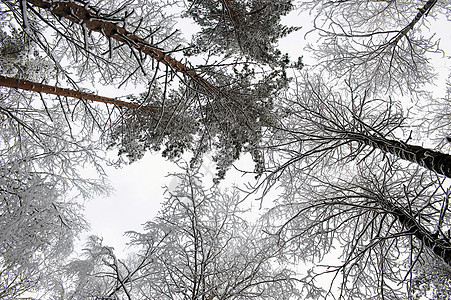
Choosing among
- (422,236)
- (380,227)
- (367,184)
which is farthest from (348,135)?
(422,236)

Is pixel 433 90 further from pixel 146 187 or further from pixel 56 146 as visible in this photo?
pixel 146 187

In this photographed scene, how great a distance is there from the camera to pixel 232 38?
14.7 feet

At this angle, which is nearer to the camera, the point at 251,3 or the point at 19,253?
the point at 19,253

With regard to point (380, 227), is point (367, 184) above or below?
above

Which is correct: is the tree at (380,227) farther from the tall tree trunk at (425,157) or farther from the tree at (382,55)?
the tree at (382,55)

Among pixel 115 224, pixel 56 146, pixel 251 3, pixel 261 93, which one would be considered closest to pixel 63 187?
pixel 56 146

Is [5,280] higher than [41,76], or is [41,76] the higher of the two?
[41,76]

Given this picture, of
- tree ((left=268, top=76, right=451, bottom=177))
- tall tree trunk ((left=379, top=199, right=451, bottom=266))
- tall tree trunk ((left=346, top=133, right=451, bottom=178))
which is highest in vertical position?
tree ((left=268, top=76, right=451, bottom=177))

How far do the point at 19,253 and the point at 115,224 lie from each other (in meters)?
45.0

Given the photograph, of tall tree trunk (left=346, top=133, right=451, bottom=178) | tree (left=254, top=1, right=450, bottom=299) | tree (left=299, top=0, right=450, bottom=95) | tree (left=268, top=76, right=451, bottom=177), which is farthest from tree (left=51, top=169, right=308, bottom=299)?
tree (left=299, top=0, right=450, bottom=95)

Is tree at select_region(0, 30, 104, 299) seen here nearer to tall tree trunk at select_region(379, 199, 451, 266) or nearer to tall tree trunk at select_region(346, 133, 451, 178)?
tall tree trunk at select_region(346, 133, 451, 178)

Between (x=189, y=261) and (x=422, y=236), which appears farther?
(x=189, y=261)

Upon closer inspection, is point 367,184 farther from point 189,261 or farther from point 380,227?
point 189,261

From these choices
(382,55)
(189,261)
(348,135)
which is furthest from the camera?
(382,55)
